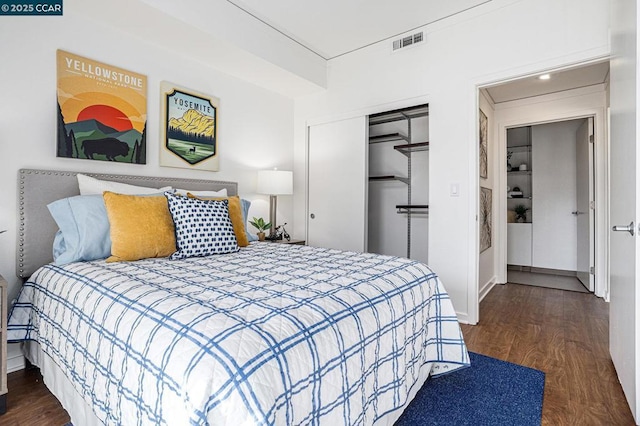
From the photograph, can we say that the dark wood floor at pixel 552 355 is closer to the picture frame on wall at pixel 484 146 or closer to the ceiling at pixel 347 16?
the picture frame on wall at pixel 484 146

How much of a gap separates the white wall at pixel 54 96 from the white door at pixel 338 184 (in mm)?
760

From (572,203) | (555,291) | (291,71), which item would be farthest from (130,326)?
(572,203)

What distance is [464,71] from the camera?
293 cm

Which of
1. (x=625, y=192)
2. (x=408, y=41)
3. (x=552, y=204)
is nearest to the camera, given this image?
(x=625, y=192)

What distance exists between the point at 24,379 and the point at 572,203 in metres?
6.42

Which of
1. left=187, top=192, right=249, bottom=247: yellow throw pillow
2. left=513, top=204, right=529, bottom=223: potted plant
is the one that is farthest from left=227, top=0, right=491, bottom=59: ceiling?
left=513, top=204, right=529, bottom=223: potted plant

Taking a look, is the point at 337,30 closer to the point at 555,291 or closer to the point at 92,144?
the point at 92,144

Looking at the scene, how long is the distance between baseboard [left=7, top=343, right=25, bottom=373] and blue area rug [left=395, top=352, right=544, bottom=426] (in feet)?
7.63

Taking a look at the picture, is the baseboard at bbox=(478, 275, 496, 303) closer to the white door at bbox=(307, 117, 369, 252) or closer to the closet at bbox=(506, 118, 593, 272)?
the closet at bbox=(506, 118, 593, 272)

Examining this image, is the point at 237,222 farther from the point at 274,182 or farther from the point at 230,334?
the point at 230,334

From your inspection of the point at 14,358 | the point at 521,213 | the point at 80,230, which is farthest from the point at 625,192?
the point at 521,213

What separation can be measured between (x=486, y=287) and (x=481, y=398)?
104 inches

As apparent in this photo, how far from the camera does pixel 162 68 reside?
9.18 ft

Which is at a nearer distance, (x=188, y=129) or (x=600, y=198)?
(x=188, y=129)
